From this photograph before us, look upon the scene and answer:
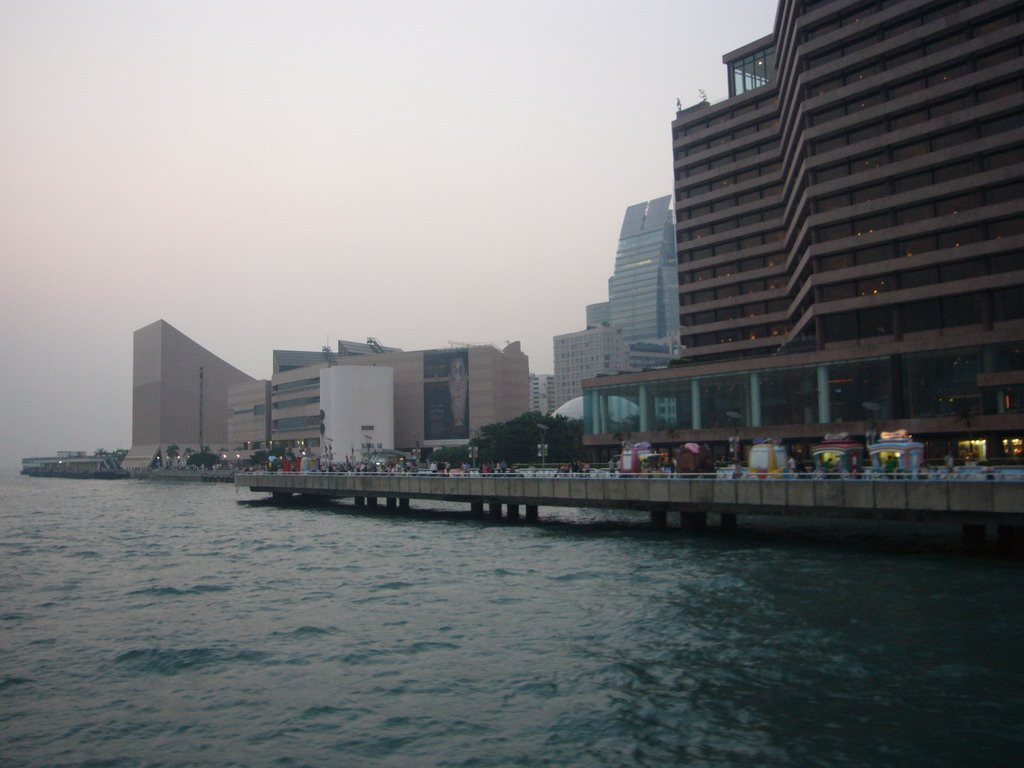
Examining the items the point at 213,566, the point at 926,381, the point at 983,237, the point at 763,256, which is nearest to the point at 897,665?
the point at 213,566

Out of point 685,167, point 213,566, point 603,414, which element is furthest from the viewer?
point 685,167

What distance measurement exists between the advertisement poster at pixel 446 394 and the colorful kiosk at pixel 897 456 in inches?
5442

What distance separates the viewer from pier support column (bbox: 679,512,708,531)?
160ft

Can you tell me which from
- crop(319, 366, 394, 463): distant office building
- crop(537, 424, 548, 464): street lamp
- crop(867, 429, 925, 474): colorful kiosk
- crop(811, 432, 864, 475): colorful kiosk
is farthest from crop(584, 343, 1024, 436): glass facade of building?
crop(319, 366, 394, 463): distant office building

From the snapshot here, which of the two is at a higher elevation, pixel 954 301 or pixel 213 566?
pixel 954 301

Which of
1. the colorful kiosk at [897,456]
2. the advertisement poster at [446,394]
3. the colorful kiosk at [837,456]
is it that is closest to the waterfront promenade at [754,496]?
the colorful kiosk at [897,456]

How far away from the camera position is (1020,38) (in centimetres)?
6544

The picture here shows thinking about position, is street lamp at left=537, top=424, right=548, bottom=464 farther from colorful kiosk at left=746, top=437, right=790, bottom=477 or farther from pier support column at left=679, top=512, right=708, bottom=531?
colorful kiosk at left=746, top=437, right=790, bottom=477

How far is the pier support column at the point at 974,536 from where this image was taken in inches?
1469

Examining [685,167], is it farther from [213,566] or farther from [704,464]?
[213,566]

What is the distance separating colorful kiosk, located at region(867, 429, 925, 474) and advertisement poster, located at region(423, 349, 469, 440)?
454ft

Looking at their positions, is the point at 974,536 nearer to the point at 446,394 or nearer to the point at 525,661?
the point at 525,661

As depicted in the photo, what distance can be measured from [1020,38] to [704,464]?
4667cm

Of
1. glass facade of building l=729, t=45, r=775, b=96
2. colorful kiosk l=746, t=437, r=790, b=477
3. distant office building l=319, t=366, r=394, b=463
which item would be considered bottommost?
colorful kiosk l=746, t=437, r=790, b=477
